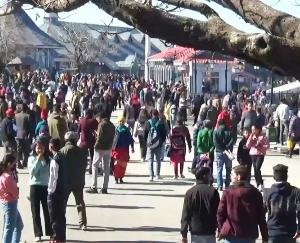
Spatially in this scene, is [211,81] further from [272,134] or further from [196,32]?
[196,32]

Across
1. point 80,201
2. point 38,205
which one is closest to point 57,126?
point 80,201

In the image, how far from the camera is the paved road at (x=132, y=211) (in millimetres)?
12828

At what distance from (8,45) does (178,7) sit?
73.5 m

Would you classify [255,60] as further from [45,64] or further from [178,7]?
[45,64]

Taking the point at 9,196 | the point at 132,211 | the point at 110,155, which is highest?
the point at 110,155

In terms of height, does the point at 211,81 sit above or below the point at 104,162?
above

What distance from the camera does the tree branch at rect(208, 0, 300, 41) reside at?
760cm

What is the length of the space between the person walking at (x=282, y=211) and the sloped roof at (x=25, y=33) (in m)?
70.4

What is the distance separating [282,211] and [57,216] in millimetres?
3582

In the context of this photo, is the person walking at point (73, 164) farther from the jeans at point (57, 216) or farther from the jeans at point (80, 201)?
the jeans at point (57, 216)

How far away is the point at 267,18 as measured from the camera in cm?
788

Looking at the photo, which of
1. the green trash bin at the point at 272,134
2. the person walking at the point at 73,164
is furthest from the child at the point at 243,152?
the green trash bin at the point at 272,134

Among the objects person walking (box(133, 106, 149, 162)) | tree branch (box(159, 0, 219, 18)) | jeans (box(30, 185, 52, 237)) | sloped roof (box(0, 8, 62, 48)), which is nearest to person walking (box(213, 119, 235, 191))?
person walking (box(133, 106, 149, 162))

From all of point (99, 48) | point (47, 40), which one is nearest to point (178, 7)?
point (99, 48)
